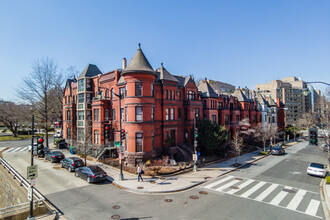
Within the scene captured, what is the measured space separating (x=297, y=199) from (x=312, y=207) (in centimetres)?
144

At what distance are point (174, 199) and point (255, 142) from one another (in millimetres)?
34727

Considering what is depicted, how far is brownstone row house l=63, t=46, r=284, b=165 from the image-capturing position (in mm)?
24016

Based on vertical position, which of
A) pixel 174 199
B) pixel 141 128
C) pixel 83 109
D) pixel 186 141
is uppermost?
pixel 83 109

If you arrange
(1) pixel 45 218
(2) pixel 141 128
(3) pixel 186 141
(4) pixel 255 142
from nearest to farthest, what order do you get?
(1) pixel 45 218
(2) pixel 141 128
(3) pixel 186 141
(4) pixel 255 142

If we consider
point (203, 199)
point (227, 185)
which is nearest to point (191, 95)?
point (227, 185)

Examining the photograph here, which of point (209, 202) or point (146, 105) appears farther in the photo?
point (146, 105)

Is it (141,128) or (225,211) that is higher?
(141,128)

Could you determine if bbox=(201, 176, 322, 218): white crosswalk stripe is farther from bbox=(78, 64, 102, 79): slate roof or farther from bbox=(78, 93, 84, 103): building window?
bbox=(78, 64, 102, 79): slate roof

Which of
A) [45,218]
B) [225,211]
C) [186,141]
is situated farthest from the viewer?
[186,141]

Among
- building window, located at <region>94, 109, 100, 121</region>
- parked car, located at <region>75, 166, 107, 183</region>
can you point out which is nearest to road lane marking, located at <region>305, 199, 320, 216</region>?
parked car, located at <region>75, 166, 107, 183</region>

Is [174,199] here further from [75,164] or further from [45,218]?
[75,164]

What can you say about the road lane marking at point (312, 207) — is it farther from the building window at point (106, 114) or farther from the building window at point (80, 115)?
the building window at point (80, 115)

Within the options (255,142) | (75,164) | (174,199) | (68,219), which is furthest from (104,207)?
(255,142)

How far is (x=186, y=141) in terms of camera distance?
31062 mm
